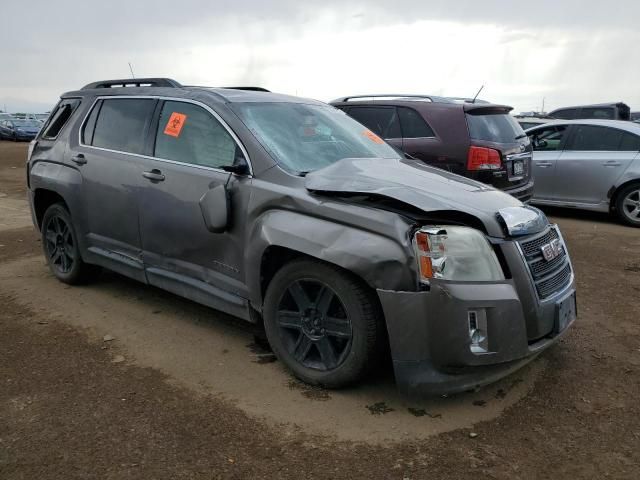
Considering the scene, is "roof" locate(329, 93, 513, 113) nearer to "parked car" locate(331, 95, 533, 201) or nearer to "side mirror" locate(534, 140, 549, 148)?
"parked car" locate(331, 95, 533, 201)

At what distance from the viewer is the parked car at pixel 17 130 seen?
29.6 meters

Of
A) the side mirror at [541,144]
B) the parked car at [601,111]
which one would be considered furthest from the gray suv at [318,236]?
the parked car at [601,111]

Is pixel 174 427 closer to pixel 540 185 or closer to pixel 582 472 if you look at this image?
pixel 582 472

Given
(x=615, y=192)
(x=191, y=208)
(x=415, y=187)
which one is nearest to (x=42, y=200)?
(x=191, y=208)

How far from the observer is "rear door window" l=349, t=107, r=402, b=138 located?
7301mm

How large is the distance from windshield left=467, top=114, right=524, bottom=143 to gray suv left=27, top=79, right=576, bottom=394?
2.57 metres

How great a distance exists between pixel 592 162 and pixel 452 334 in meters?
7.11

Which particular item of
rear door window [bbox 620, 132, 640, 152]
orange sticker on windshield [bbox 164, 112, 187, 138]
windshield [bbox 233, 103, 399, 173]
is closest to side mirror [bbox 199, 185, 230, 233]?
windshield [bbox 233, 103, 399, 173]

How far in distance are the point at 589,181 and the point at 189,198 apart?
711cm

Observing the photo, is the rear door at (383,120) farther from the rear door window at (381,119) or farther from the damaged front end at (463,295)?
the damaged front end at (463,295)

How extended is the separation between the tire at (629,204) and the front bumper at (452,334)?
6446 millimetres

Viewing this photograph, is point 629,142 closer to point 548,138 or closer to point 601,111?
point 548,138

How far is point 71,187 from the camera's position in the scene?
16.8 feet

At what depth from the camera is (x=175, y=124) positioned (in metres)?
4.38
